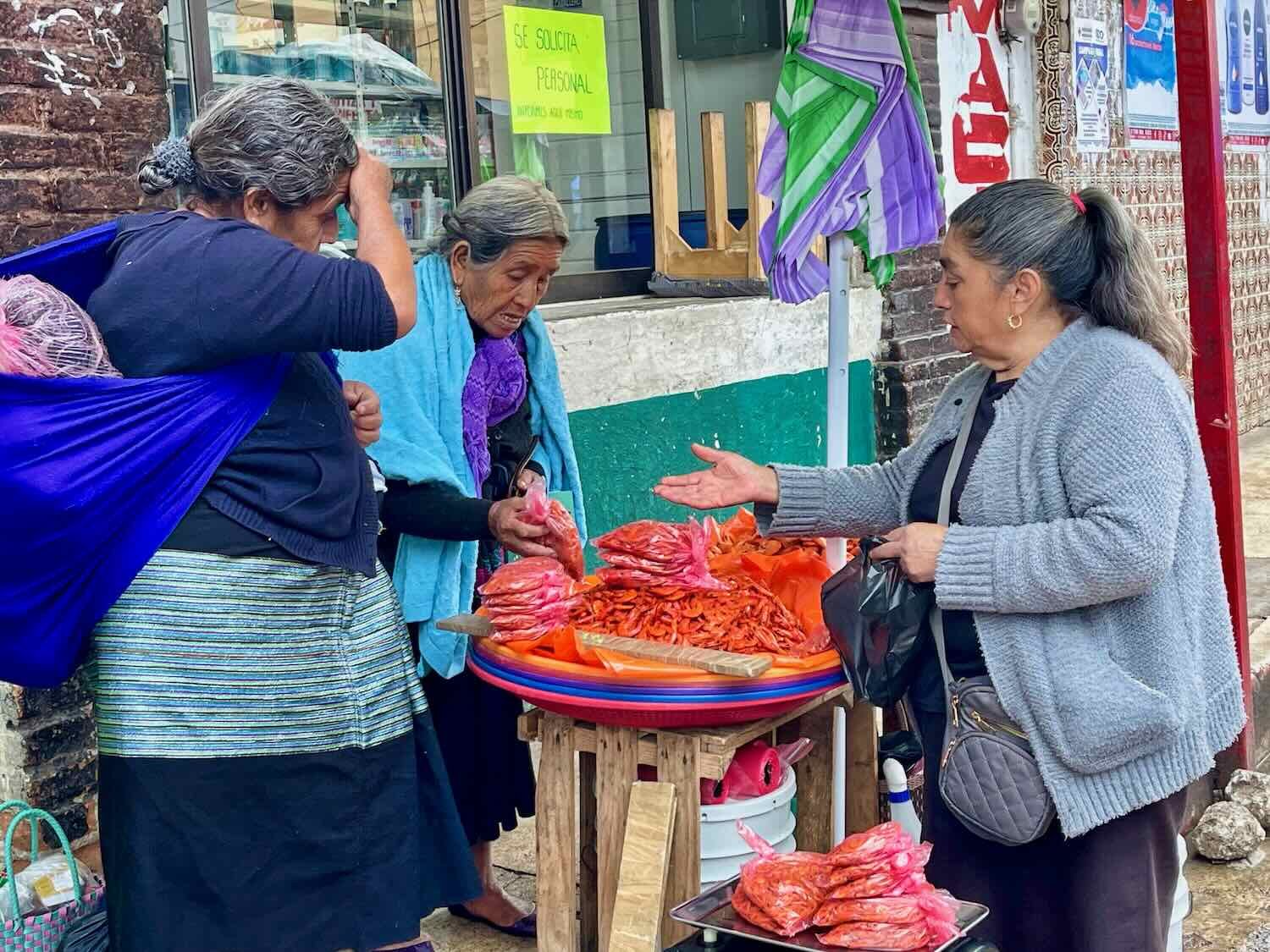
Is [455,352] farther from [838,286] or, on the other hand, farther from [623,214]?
[623,214]

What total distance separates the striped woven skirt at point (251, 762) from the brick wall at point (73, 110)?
1258 mm

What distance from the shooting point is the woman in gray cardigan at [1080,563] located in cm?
248

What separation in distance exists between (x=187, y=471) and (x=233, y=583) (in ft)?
0.64

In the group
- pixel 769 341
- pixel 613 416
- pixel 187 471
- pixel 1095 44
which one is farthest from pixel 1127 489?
pixel 1095 44

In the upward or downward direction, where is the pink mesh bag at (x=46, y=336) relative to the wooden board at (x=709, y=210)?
downward

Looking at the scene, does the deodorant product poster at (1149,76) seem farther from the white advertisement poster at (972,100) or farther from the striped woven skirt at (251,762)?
the striped woven skirt at (251,762)

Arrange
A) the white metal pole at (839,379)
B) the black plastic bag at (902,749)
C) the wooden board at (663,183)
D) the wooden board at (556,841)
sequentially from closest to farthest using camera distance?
the wooden board at (556,841) → the white metal pole at (839,379) → the black plastic bag at (902,749) → the wooden board at (663,183)

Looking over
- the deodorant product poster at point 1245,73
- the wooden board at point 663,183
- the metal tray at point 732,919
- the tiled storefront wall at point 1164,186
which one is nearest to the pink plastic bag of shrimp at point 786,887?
the metal tray at point 732,919

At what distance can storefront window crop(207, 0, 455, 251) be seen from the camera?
449 centimetres

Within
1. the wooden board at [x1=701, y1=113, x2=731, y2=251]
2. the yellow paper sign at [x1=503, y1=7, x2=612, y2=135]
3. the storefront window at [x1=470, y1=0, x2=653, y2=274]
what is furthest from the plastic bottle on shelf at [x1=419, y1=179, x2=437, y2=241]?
the wooden board at [x1=701, y1=113, x2=731, y2=251]

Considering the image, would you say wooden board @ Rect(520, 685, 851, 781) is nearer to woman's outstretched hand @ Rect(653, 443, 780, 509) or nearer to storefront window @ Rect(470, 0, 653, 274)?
woman's outstretched hand @ Rect(653, 443, 780, 509)

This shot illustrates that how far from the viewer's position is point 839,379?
11.1 ft

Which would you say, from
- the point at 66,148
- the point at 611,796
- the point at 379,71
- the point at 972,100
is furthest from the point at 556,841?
the point at 972,100

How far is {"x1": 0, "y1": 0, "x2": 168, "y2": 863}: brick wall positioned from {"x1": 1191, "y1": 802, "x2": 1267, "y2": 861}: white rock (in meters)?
3.02
